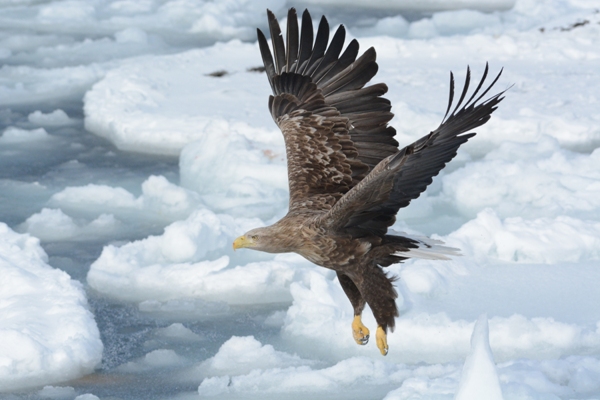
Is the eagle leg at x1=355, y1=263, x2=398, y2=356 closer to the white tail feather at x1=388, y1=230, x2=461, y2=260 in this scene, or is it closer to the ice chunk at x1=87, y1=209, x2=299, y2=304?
the white tail feather at x1=388, y1=230, x2=461, y2=260

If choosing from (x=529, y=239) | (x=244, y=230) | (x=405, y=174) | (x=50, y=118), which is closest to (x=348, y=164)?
(x=405, y=174)

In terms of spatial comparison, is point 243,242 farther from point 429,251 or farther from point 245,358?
point 245,358

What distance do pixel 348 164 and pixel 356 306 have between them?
0.68 meters

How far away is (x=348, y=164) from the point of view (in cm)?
470

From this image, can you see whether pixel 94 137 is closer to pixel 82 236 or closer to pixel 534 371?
pixel 82 236

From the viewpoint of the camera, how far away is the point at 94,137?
31.5ft

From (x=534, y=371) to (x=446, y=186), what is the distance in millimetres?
3195

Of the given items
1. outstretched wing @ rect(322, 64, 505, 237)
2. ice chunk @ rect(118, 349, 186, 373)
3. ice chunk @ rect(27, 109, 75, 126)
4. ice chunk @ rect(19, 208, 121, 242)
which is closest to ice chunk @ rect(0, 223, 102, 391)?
ice chunk @ rect(118, 349, 186, 373)

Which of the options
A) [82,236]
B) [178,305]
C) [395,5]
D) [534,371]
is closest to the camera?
[534,371]

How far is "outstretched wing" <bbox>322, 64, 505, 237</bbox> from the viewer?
142 inches

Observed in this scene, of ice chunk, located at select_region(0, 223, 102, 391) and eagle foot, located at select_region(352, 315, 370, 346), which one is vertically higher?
eagle foot, located at select_region(352, 315, 370, 346)

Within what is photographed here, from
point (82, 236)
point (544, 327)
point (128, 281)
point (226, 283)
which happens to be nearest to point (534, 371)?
point (544, 327)

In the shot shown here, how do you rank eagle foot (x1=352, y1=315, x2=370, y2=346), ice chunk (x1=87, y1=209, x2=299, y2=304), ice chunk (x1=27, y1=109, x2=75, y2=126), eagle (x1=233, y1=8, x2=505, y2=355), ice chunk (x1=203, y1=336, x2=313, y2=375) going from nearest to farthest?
eagle (x1=233, y1=8, x2=505, y2=355) < eagle foot (x1=352, y1=315, x2=370, y2=346) < ice chunk (x1=203, y1=336, x2=313, y2=375) < ice chunk (x1=87, y1=209, x2=299, y2=304) < ice chunk (x1=27, y1=109, x2=75, y2=126)

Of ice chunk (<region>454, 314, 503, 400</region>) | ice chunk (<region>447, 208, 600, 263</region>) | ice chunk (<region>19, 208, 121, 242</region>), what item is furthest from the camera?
ice chunk (<region>19, 208, 121, 242</region>)
